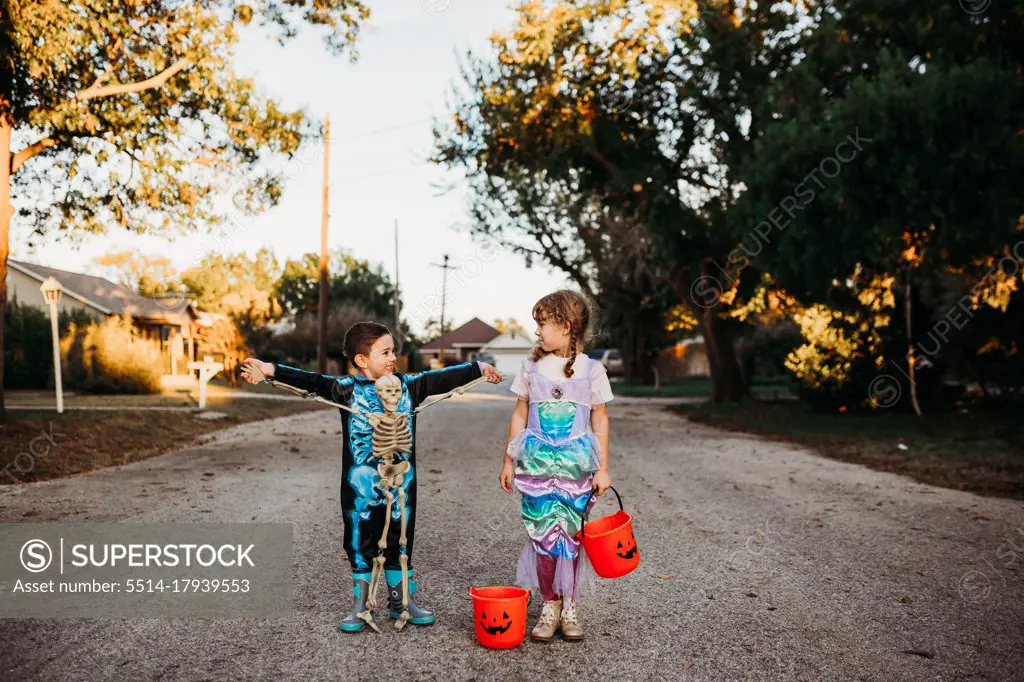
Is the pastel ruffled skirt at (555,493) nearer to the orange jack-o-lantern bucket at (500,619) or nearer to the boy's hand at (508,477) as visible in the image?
the boy's hand at (508,477)

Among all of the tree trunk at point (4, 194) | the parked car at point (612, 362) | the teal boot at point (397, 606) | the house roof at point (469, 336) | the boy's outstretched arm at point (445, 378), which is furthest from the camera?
the house roof at point (469, 336)

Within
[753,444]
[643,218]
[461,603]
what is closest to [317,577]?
[461,603]

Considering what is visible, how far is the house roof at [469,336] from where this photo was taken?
111062mm

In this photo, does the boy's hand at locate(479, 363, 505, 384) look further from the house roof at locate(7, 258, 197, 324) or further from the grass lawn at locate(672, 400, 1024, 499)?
the house roof at locate(7, 258, 197, 324)

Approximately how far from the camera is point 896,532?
24.0 ft

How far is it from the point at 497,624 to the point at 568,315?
1.63 m

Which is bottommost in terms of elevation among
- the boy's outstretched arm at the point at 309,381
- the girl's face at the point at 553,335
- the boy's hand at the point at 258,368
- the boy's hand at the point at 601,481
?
the boy's hand at the point at 601,481

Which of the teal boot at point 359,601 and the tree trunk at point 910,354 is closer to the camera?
the teal boot at point 359,601

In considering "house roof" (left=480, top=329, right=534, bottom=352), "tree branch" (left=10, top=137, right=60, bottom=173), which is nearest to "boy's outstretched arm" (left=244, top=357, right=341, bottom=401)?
"tree branch" (left=10, top=137, right=60, bottom=173)

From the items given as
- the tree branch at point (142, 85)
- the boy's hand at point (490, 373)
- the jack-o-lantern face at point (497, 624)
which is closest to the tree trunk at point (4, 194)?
the tree branch at point (142, 85)

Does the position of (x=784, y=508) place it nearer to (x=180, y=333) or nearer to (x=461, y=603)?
(x=461, y=603)

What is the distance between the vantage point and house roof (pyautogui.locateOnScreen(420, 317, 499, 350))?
11106 centimetres

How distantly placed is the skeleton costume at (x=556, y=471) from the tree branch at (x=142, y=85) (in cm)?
1253

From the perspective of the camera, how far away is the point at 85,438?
13.5m
